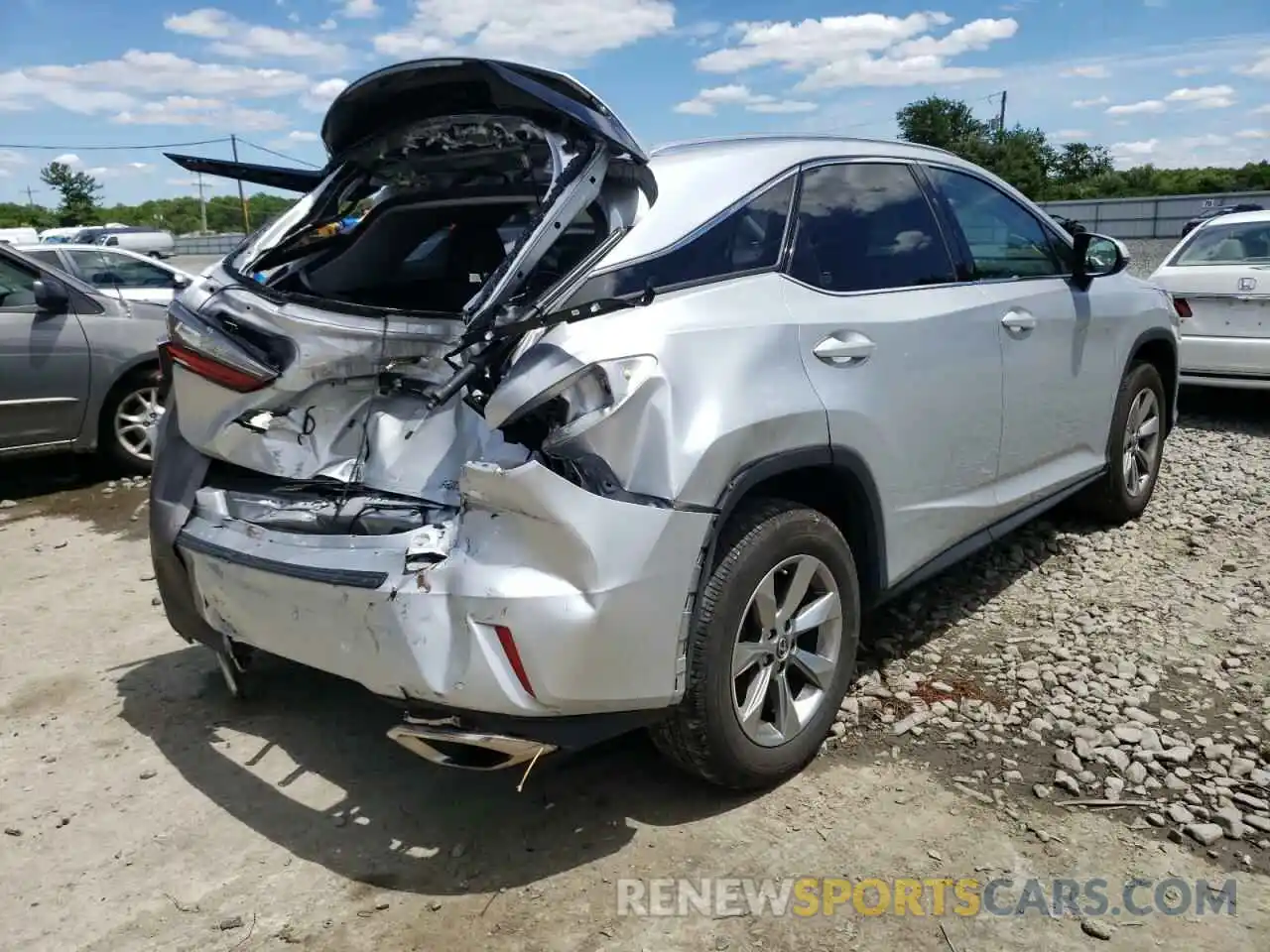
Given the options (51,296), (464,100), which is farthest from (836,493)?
(51,296)

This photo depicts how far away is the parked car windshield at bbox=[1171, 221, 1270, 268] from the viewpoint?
7.59 meters

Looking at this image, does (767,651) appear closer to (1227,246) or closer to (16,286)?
(16,286)

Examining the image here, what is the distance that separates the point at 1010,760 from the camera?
325 cm

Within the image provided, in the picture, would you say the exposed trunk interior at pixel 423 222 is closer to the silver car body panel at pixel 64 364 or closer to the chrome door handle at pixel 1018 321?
the chrome door handle at pixel 1018 321

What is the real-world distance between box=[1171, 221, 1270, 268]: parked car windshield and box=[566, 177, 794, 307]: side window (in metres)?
5.85

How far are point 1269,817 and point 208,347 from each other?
3211mm

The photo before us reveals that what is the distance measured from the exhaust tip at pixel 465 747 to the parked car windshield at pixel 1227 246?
7.07 meters

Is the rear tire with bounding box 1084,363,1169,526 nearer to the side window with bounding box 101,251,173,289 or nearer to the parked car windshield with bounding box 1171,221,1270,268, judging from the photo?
the parked car windshield with bounding box 1171,221,1270,268

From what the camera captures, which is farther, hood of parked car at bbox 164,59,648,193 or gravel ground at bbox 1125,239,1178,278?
gravel ground at bbox 1125,239,1178,278

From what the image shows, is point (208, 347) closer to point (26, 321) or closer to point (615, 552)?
point (615, 552)

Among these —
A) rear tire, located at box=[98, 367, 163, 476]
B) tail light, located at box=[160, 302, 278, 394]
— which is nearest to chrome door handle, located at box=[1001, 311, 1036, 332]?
tail light, located at box=[160, 302, 278, 394]

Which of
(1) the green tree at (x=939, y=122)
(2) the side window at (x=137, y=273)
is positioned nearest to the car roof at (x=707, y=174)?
(2) the side window at (x=137, y=273)

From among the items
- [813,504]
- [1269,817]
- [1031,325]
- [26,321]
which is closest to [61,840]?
[813,504]

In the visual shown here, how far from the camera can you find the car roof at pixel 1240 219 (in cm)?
791
